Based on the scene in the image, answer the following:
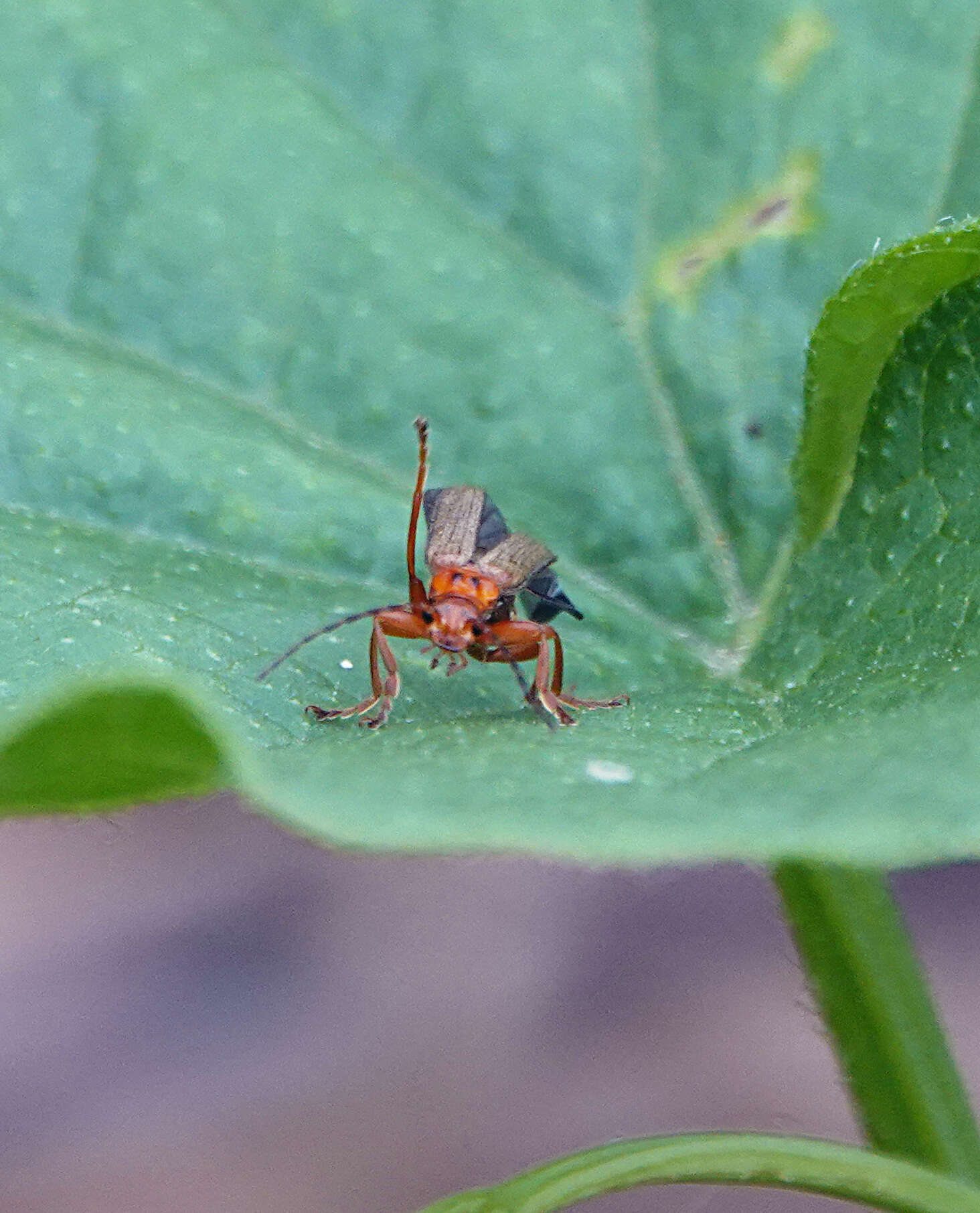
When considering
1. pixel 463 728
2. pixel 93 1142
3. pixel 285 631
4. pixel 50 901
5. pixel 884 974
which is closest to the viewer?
pixel 463 728

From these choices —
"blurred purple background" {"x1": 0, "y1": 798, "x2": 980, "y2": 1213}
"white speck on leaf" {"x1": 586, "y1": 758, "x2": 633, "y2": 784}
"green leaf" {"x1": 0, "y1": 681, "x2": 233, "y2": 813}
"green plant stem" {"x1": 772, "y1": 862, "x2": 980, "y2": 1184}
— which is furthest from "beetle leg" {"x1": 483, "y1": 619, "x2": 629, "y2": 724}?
"blurred purple background" {"x1": 0, "y1": 798, "x2": 980, "y2": 1213}

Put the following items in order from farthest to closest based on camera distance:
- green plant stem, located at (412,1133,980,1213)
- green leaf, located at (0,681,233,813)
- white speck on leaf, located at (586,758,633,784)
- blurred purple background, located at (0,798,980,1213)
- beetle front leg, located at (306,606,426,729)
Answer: blurred purple background, located at (0,798,980,1213), beetle front leg, located at (306,606,426,729), green plant stem, located at (412,1133,980,1213), white speck on leaf, located at (586,758,633,784), green leaf, located at (0,681,233,813)

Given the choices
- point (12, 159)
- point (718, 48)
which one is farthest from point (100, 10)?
point (718, 48)

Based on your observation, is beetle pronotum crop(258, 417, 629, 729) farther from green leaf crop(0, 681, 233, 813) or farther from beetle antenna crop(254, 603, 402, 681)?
green leaf crop(0, 681, 233, 813)

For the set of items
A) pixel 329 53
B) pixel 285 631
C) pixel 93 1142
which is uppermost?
pixel 329 53

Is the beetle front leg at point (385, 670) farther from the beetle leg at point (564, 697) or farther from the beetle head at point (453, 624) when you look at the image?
the beetle leg at point (564, 697)

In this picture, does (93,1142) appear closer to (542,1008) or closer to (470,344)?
(542,1008)
